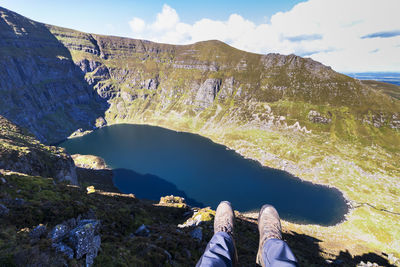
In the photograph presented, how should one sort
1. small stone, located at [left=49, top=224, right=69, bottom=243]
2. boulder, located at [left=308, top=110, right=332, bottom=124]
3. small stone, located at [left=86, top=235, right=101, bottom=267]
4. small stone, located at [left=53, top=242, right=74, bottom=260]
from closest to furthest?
1. small stone, located at [left=53, top=242, right=74, bottom=260]
2. small stone, located at [left=86, top=235, right=101, bottom=267]
3. small stone, located at [left=49, top=224, right=69, bottom=243]
4. boulder, located at [left=308, top=110, right=332, bottom=124]

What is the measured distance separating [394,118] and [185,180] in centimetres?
18658

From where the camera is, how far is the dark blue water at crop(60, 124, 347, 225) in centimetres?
8200

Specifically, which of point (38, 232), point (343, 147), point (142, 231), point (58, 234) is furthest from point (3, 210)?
point (343, 147)

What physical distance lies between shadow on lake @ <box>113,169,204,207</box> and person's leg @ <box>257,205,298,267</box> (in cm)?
7590

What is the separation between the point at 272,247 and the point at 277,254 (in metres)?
0.77

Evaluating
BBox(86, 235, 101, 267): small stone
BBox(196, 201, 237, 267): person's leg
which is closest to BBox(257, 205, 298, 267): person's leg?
BBox(196, 201, 237, 267): person's leg

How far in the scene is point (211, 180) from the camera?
104 metres

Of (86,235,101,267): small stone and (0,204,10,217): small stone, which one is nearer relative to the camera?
(86,235,101,267): small stone

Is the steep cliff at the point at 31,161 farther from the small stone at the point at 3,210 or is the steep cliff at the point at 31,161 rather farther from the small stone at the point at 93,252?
the small stone at the point at 93,252

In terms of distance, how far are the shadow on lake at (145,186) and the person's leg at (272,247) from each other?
7590 cm

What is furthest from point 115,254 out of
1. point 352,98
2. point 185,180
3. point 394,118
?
point 352,98

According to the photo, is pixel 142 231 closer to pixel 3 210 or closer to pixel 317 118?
pixel 3 210

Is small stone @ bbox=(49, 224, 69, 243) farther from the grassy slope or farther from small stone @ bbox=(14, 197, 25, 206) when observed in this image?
the grassy slope

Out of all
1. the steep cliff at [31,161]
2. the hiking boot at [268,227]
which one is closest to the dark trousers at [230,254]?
the hiking boot at [268,227]
